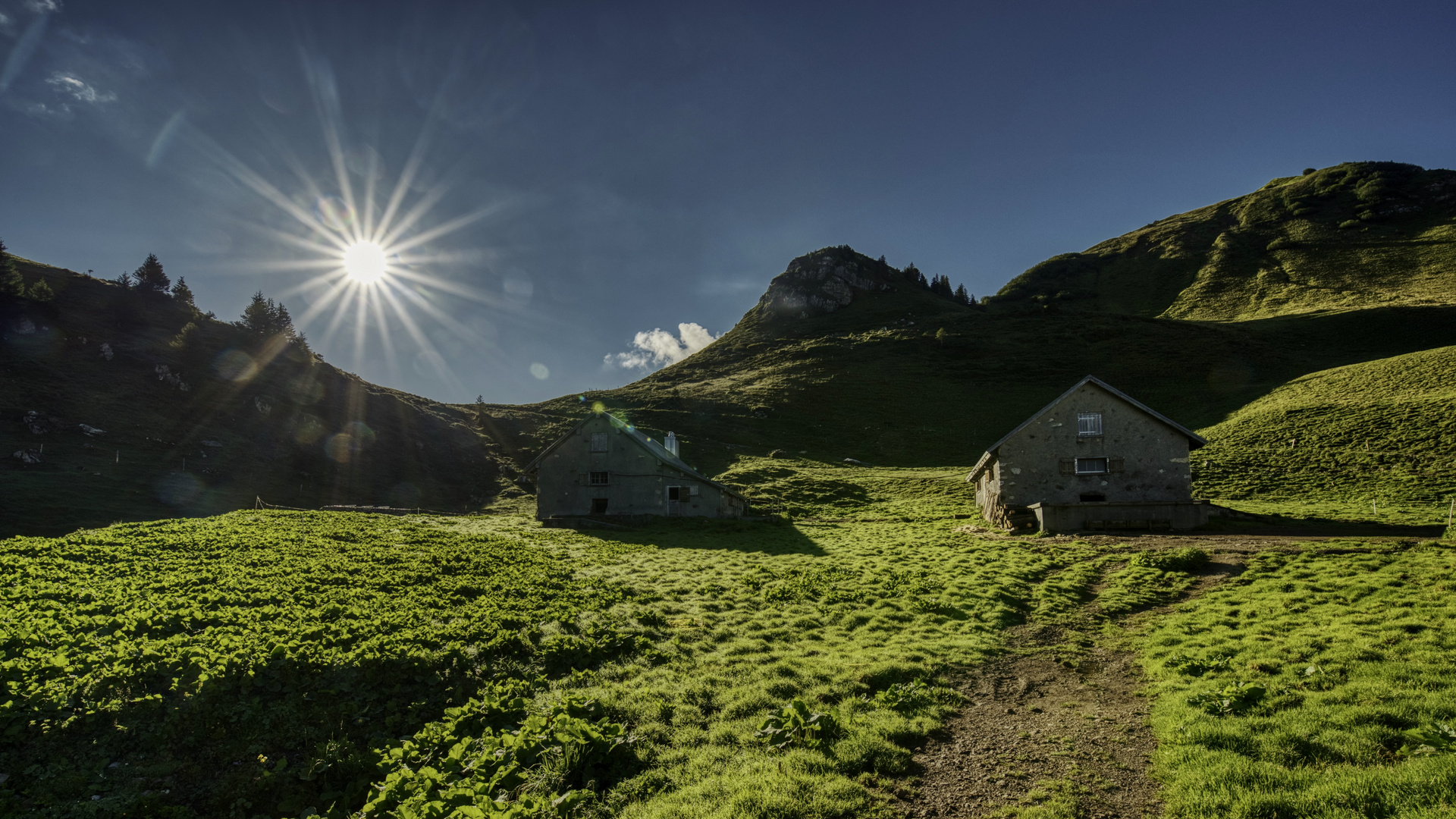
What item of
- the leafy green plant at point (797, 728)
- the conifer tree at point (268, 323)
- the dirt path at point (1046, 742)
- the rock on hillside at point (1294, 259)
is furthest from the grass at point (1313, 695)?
the rock on hillside at point (1294, 259)

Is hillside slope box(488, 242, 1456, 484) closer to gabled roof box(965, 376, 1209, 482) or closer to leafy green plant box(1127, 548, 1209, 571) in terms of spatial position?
gabled roof box(965, 376, 1209, 482)

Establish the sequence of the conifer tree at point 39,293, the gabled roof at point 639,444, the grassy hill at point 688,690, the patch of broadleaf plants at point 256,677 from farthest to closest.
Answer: the conifer tree at point 39,293
the gabled roof at point 639,444
the patch of broadleaf plants at point 256,677
the grassy hill at point 688,690

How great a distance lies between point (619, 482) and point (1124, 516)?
2945 cm

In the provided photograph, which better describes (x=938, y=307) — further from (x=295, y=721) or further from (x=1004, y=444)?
(x=295, y=721)

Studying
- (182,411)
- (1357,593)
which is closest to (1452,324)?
(1357,593)

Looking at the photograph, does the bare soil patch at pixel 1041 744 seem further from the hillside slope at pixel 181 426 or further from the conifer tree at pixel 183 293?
the conifer tree at pixel 183 293

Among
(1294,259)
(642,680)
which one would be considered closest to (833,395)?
(642,680)

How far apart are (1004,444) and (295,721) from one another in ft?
112

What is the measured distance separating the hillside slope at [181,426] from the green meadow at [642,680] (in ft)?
112

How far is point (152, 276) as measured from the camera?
294 feet

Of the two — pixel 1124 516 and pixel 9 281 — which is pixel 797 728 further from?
pixel 9 281

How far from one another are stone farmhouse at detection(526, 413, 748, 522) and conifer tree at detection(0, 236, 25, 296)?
84496mm

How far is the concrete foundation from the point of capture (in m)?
26.2

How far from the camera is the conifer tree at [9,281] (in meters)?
70.5
